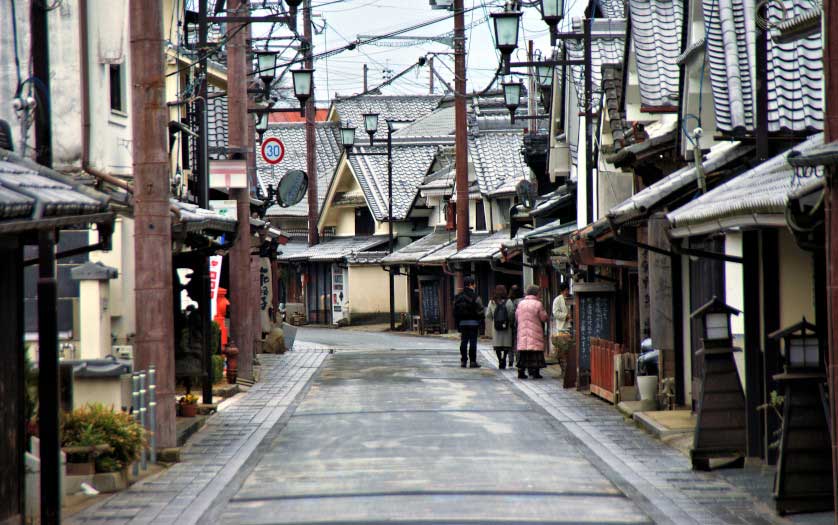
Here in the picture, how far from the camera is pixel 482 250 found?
42.4m

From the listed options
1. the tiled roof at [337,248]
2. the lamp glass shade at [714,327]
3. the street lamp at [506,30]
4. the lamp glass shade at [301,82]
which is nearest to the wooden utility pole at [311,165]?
the tiled roof at [337,248]

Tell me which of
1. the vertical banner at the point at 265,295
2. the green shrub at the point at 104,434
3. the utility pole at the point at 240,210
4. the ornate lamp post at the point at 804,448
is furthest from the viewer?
the vertical banner at the point at 265,295

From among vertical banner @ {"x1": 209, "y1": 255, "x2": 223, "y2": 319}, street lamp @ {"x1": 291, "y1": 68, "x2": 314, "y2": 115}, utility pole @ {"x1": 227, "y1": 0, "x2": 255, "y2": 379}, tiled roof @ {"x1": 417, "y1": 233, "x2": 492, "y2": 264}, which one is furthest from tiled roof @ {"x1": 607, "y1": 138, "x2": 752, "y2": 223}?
tiled roof @ {"x1": 417, "y1": 233, "x2": 492, "y2": 264}

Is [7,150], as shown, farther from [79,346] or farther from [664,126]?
[664,126]

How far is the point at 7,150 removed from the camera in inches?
404

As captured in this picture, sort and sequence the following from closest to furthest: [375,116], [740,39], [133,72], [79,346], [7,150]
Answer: [7,150] → [133,72] → [740,39] → [79,346] → [375,116]

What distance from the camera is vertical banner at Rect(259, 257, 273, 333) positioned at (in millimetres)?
38281

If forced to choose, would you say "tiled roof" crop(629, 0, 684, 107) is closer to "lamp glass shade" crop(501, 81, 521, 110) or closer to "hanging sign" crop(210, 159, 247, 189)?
"hanging sign" crop(210, 159, 247, 189)

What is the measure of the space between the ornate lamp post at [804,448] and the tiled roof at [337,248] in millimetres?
46122

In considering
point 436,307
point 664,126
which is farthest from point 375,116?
point 664,126

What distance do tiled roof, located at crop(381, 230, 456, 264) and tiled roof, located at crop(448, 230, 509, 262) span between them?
4.14 meters

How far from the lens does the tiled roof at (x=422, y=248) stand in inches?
1959

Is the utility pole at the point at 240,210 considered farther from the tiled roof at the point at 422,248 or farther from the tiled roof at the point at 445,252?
the tiled roof at the point at 422,248

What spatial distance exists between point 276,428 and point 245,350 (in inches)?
305
